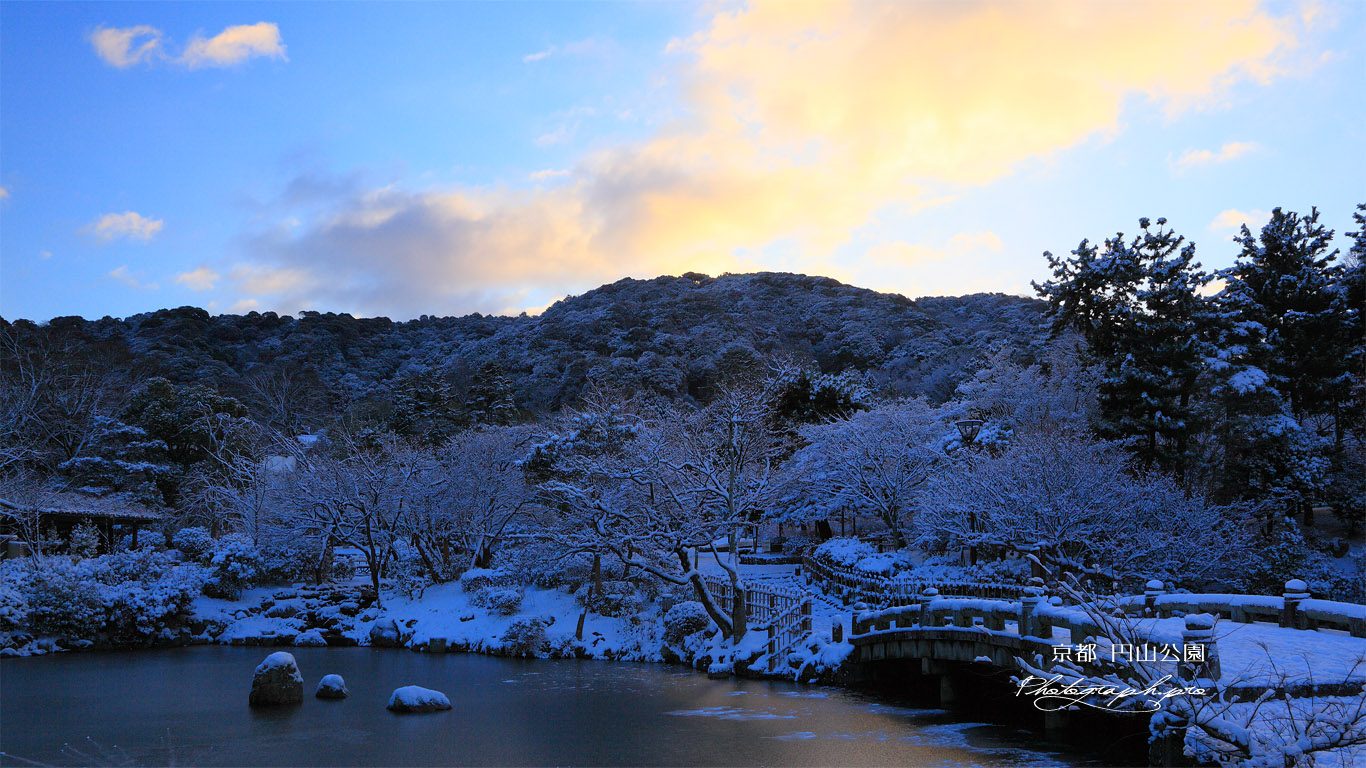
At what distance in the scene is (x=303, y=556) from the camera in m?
29.0

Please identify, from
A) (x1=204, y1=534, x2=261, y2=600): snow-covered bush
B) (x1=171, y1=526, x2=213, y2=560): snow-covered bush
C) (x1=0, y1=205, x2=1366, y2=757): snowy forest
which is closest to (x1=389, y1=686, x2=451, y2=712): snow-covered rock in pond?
(x1=0, y1=205, x2=1366, y2=757): snowy forest

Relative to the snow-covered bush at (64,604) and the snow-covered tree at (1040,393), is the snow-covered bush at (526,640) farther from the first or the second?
the snow-covered tree at (1040,393)

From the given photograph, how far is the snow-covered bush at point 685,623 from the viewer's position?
21734 millimetres

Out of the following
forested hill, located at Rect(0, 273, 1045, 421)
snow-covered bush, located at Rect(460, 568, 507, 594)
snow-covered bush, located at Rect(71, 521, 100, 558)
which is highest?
forested hill, located at Rect(0, 273, 1045, 421)

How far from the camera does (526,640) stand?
903 inches

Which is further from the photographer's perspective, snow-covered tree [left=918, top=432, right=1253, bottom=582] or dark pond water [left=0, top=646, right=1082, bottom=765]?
snow-covered tree [left=918, top=432, right=1253, bottom=582]

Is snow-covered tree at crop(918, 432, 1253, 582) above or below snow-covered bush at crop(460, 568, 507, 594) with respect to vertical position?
above

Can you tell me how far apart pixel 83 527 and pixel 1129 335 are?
110 ft

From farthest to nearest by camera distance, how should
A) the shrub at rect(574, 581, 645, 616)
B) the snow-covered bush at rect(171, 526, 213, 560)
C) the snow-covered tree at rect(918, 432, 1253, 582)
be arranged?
the snow-covered bush at rect(171, 526, 213, 560)
the shrub at rect(574, 581, 645, 616)
the snow-covered tree at rect(918, 432, 1253, 582)

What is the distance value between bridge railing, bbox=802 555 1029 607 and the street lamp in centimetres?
611

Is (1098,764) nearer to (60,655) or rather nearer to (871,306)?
(60,655)

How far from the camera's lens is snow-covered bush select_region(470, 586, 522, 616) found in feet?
80.0

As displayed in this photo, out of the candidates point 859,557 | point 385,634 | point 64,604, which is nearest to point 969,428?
point 859,557

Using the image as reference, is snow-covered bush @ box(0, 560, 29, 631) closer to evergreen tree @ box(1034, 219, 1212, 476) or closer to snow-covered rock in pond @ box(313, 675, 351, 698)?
snow-covered rock in pond @ box(313, 675, 351, 698)
